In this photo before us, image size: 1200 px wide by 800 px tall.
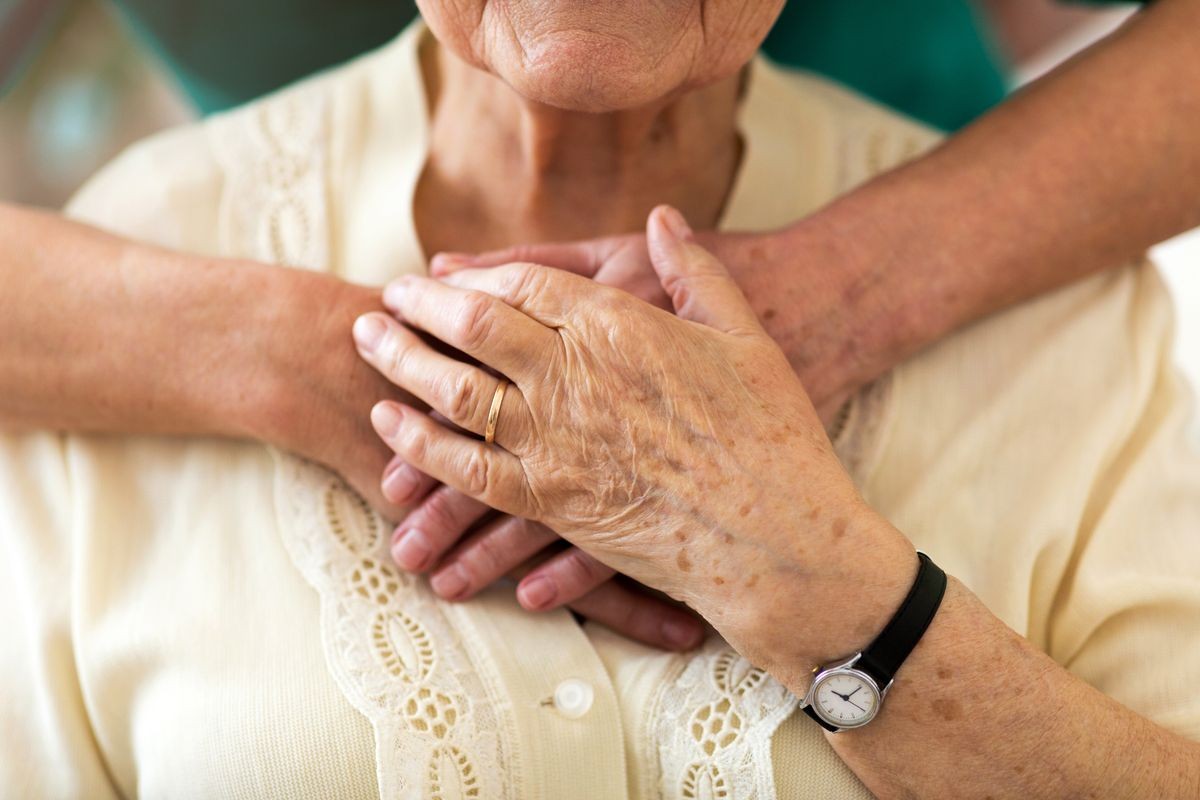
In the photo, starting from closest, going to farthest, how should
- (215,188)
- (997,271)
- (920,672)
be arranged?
1. (920,672)
2. (997,271)
3. (215,188)

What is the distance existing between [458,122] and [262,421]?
0.42 m

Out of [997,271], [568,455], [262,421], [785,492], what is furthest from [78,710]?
[997,271]

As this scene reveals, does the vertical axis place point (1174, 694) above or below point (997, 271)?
below

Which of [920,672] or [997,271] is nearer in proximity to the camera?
[920,672]

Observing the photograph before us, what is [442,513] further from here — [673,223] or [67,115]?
[67,115]

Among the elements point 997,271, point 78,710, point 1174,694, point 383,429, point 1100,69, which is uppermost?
point 1100,69

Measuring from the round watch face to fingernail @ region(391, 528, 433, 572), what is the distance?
37 cm

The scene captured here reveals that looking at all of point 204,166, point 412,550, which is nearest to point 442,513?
point 412,550

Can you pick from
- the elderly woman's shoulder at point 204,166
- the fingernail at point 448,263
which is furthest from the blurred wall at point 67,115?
the fingernail at point 448,263

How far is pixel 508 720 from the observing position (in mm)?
948

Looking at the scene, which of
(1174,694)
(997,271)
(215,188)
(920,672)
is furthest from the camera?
(215,188)

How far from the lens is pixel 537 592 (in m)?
1.01

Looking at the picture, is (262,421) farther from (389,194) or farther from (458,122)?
(458,122)

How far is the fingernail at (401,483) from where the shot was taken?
1007 millimetres
